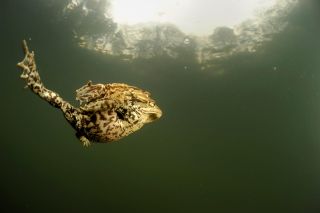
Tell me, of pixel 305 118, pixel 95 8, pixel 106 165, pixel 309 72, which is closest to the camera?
pixel 95 8

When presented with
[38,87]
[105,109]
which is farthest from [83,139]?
[38,87]

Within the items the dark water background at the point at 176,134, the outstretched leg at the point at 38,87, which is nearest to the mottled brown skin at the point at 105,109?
the outstretched leg at the point at 38,87

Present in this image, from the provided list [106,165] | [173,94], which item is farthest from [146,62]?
[106,165]

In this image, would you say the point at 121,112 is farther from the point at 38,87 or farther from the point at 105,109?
the point at 38,87

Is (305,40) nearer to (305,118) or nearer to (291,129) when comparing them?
(305,118)

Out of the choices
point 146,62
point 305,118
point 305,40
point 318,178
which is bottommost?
point 318,178

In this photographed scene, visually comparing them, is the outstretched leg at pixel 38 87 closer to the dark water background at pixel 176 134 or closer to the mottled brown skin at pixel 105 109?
the mottled brown skin at pixel 105 109
